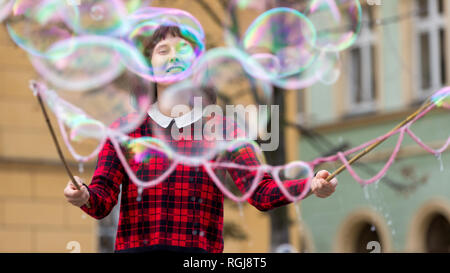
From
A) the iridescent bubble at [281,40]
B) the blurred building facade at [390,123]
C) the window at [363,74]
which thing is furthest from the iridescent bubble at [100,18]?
the window at [363,74]

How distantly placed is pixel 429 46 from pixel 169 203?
32.3 ft

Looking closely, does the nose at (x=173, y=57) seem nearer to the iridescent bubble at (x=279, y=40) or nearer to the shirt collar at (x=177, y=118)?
the shirt collar at (x=177, y=118)

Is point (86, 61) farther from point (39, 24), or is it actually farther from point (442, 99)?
point (442, 99)

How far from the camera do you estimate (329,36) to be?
562 centimetres

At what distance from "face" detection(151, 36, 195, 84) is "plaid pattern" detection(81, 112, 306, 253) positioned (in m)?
0.16

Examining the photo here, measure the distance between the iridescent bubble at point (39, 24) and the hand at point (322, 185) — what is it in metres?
3.37

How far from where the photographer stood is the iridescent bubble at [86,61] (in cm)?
519

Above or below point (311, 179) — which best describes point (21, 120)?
above

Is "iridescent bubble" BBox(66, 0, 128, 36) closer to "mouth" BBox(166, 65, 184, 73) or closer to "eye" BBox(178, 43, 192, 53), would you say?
"eye" BBox(178, 43, 192, 53)

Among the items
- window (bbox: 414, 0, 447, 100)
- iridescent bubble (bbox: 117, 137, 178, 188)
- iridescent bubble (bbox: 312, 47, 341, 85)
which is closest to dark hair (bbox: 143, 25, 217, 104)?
iridescent bubble (bbox: 117, 137, 178, 188)

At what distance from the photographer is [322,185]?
7.77 ft

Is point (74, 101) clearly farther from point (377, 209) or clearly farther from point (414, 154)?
point (377, 209)
